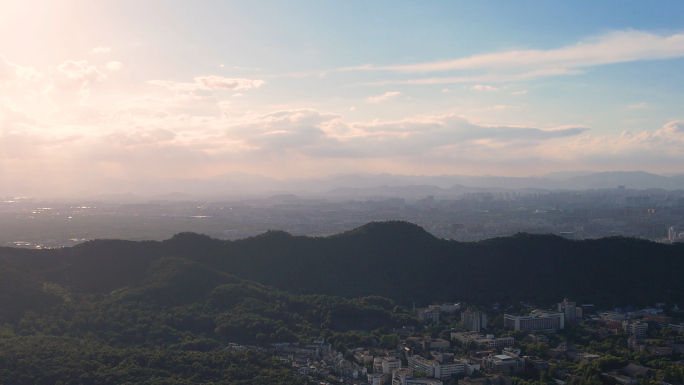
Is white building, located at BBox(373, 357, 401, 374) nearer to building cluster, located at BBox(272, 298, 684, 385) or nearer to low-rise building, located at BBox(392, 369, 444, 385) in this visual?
building cluster, located at BBox(272, 298, 684, 385)

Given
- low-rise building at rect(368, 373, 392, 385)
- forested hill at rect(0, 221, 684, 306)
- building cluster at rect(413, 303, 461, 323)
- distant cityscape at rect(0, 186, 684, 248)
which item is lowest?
low-rise building at rect(368, 373, 392, 385)

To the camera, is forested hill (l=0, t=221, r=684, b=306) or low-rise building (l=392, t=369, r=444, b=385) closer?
low-rise building (l=392, t=369, r=444, b=385)

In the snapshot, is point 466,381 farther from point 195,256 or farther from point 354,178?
point 354,178

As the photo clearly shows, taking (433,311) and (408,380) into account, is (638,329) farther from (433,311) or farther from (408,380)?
(408,380)

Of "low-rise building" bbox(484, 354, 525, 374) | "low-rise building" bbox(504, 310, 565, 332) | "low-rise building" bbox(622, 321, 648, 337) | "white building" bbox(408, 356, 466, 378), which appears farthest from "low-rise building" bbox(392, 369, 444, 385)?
"low-rise building" bbox(622, 321, 648, 337)

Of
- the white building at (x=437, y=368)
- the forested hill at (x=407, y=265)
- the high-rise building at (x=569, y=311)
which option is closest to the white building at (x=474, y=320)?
the forested hill at (x=407, y=265)

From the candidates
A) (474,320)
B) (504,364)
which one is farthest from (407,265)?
(504,364)

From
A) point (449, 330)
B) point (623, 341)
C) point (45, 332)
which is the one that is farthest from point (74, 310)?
point (623, 341)

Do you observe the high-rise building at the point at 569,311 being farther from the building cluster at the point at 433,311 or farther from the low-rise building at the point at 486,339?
the low-rise building at the point at 486,339
